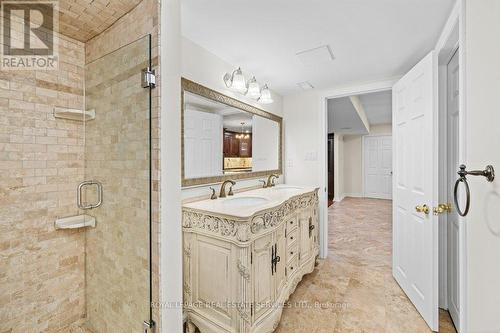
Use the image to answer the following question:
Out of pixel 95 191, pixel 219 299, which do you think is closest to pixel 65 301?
pixel 95 191

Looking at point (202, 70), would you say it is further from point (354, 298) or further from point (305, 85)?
point (354, 298)

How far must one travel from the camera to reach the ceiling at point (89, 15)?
1234mm

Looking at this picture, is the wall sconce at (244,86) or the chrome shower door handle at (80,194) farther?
the wall sconce at (244,86)

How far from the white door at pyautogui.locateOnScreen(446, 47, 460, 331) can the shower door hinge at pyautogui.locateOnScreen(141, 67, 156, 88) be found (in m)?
2.18

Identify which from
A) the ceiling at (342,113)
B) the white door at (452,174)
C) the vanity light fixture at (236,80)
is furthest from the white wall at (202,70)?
the ceiling at (342,113)

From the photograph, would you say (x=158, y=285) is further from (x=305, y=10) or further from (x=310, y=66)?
(x=310, y=66)

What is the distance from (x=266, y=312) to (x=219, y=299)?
35 centimetres

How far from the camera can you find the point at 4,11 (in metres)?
1.31

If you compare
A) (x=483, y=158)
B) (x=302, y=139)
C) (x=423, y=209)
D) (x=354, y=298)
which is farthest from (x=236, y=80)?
(x=354, y=298)

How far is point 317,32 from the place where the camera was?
1668 millimetres

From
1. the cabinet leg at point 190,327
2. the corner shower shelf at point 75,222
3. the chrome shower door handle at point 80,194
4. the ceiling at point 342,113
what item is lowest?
the cabinet leg at point 190,327

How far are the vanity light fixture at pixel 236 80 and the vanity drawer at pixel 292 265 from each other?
5.43ft

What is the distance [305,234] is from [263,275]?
0.91 meters

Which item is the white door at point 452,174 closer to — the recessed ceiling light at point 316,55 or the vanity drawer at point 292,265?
the recessed ceiling light at point 316,55
